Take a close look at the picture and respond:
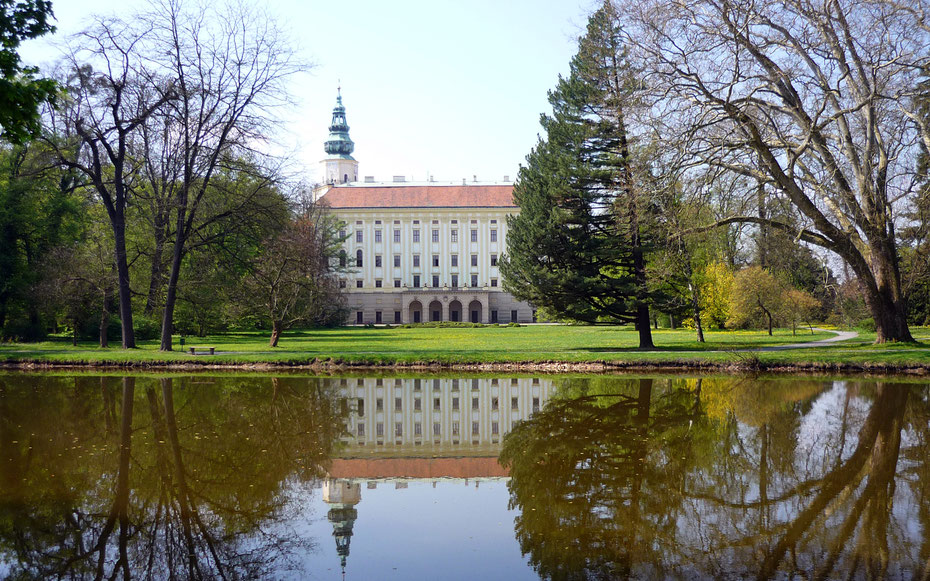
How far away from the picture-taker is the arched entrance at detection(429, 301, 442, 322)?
3103 inches

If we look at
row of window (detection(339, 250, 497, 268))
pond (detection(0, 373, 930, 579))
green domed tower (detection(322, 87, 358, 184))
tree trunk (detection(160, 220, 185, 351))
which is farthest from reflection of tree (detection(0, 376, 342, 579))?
green domed tower (detection(322, 87, 358, 184))

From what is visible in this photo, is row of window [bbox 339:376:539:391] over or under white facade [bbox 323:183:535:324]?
under

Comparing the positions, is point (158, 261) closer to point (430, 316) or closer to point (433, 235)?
point (430, 316)

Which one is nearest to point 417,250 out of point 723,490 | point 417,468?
point 417,468

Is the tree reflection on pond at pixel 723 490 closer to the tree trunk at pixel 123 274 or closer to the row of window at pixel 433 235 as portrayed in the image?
the tree trunk at pixel 123 274

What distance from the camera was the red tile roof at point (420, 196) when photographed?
79.6 metres

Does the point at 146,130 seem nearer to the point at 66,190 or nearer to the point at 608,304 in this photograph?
the point at 66,190

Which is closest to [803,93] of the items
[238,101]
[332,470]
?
[238,101]

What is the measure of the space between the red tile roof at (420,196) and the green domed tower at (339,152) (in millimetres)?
15267

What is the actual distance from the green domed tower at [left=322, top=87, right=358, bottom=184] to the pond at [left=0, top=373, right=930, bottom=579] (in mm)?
85349

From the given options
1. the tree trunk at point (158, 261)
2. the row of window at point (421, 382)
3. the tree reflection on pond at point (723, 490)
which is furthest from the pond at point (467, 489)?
the tree trunk at point (158, 261)

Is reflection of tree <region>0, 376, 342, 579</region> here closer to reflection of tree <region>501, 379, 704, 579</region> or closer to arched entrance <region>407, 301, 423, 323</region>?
reflection of tree <region>501, 379, 704, 579</region>

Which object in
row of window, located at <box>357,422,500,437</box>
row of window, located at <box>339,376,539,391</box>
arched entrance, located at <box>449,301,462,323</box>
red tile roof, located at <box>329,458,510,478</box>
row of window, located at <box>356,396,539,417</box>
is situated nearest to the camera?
red tile roof, located at <box>329,458,510,478</box>

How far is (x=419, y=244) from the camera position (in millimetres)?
80125
